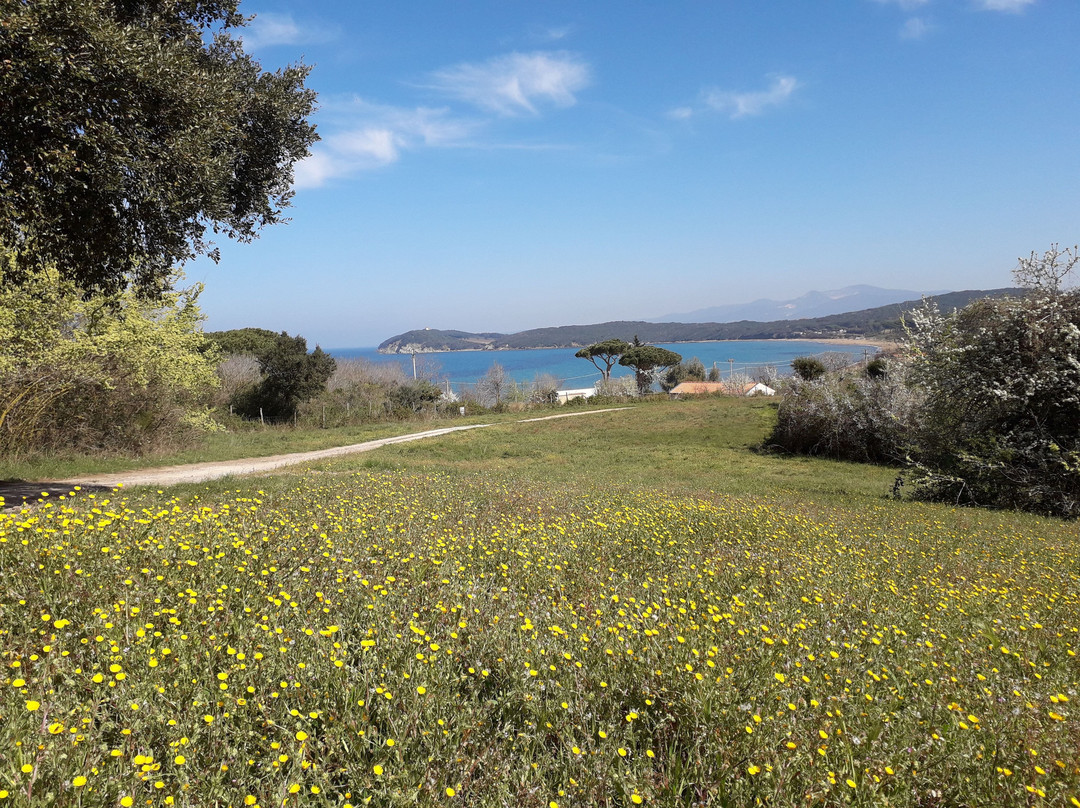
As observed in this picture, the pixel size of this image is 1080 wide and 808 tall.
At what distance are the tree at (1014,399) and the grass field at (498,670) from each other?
975 cm

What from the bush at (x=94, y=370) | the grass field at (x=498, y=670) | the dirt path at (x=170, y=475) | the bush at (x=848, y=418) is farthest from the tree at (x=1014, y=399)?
the bush at (x=94, y=370)

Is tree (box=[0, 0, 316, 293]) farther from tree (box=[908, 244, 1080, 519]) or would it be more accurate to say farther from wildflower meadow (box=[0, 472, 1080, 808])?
tree (box=[908, 244, 1080, 519])

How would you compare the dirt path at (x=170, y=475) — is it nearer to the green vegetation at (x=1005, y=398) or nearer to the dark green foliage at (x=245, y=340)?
the green vegetation at (x=1005, y=398)

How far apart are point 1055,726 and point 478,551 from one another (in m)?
4.63

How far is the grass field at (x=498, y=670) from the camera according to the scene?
2.76 m

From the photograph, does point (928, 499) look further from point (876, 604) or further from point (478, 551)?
point (478, 551)

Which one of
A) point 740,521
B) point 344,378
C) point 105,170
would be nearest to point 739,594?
point 740,521

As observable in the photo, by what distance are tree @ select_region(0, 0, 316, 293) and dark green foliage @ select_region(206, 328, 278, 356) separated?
A: 122 feet

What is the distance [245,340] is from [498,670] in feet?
167

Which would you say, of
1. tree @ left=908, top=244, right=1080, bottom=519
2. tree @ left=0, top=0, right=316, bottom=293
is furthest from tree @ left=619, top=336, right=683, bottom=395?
tree @ left=0, top=0, right=316, bottom=293

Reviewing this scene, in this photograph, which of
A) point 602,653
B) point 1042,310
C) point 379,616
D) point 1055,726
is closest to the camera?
point 1055,726

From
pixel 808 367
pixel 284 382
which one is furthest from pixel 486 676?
pixel 808 367

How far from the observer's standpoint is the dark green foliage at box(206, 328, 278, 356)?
4588cm

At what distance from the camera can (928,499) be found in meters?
15.5
